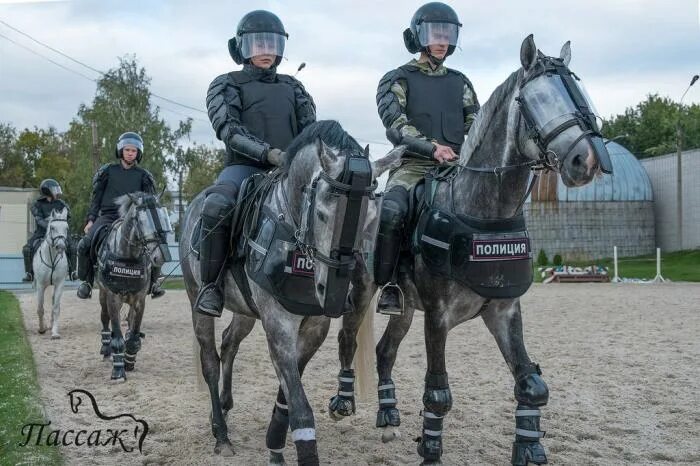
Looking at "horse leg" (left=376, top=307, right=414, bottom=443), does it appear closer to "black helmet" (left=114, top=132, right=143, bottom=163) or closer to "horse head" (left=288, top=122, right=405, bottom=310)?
"horse head" (left=288, top=122, right=405, bottom=310)

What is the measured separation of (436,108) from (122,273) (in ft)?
18.8

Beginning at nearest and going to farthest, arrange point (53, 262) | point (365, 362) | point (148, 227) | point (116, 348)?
point (365, 362) → point (116, 348) → point (148, 227) → point (53, 262)

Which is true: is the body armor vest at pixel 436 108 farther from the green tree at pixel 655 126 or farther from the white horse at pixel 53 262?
the green tree at pixel 655 126

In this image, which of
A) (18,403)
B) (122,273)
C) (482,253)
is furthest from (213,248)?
(122,273)

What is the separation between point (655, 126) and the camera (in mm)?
60312

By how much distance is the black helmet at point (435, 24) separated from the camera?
6328mm

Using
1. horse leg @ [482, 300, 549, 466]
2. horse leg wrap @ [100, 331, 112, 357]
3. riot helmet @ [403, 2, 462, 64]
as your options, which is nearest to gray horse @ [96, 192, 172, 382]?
horse leg wrap @ [100, 331, 112, 357]

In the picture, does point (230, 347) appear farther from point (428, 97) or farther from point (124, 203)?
point (124, 203)

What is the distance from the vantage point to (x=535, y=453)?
5160 millimetres

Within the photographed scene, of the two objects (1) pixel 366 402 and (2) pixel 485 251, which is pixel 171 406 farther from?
(2) pixel 485 251

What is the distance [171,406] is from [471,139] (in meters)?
4.41

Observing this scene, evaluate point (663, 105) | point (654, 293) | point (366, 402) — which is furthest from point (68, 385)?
point (663, 105)

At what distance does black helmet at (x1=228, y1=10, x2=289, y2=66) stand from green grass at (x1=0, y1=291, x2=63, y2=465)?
3507 mm

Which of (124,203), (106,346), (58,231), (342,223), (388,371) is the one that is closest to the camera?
(342,223)
